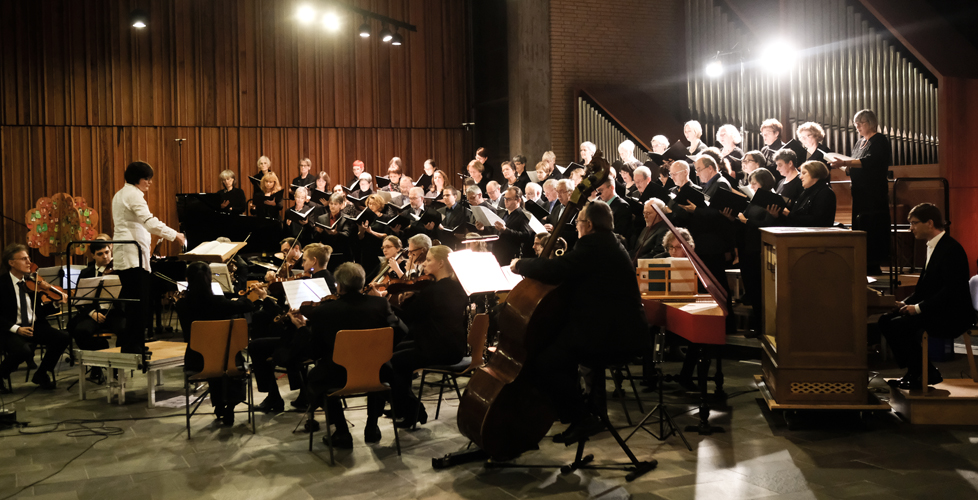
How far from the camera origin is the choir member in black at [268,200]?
10461mm

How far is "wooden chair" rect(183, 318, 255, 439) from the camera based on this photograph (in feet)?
16.9

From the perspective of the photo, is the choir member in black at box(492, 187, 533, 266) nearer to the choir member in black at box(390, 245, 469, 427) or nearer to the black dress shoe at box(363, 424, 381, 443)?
the choir member in black at box(390, 245, 469, 427)

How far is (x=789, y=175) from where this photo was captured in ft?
21.5

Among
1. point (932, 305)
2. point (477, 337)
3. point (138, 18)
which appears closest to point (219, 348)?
point (477, 337)

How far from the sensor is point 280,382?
671 centimetres

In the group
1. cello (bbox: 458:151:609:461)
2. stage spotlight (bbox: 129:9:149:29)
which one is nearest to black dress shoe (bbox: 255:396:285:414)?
cello (bbox: 458:151:609:461)

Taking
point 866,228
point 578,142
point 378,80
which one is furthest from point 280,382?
point 378,80

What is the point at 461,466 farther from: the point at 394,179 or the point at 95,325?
the point at 394,179

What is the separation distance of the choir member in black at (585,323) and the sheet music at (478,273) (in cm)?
131

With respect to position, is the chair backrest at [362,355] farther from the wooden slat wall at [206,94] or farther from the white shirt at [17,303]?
the wooden slat wall at [206,94]

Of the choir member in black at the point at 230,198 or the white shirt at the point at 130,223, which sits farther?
the choir member in black at the point at 230,198

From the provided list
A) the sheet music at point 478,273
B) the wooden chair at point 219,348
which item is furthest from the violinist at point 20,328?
the sheet music at point 478,273

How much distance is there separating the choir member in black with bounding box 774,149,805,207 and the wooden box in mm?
1786

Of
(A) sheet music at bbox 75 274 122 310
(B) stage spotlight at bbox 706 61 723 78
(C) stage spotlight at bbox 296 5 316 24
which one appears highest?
(C) stage spotlight at bbox 296 5 316 24
